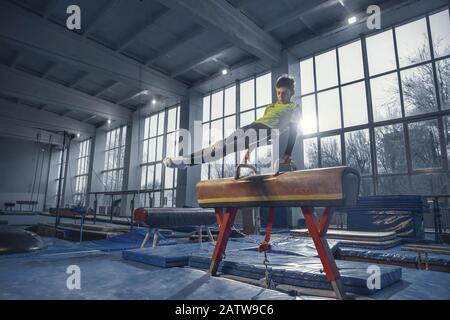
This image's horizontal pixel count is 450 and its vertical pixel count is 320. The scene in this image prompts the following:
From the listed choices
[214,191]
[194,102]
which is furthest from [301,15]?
[214,191]

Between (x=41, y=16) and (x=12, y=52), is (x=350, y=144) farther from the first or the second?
(x=12, y=52)

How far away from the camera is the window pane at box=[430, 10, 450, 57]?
7.28 meters

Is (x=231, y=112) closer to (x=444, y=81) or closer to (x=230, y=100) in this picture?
(x=230, y=100)

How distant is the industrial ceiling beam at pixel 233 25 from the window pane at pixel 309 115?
1723 millimetres

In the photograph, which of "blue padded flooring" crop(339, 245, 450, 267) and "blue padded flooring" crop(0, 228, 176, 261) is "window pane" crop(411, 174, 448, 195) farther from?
"blue padded flooring" crop(0, 228, 176, 261)

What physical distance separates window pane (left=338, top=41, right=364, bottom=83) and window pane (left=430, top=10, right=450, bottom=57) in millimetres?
1843

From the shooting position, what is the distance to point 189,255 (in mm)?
3219

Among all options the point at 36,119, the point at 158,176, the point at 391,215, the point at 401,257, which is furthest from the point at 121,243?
the point at 36,119

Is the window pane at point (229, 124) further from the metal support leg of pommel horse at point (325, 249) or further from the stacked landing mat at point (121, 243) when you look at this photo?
→ the metal support leg of pommel horse at point (325, 249)

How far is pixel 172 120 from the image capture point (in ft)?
47.7

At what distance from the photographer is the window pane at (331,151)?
29.4ft

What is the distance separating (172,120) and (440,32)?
36.3ft

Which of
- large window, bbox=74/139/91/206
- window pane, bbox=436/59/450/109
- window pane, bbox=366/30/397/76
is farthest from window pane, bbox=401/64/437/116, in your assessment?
large window, bbox=74/139/91/206
